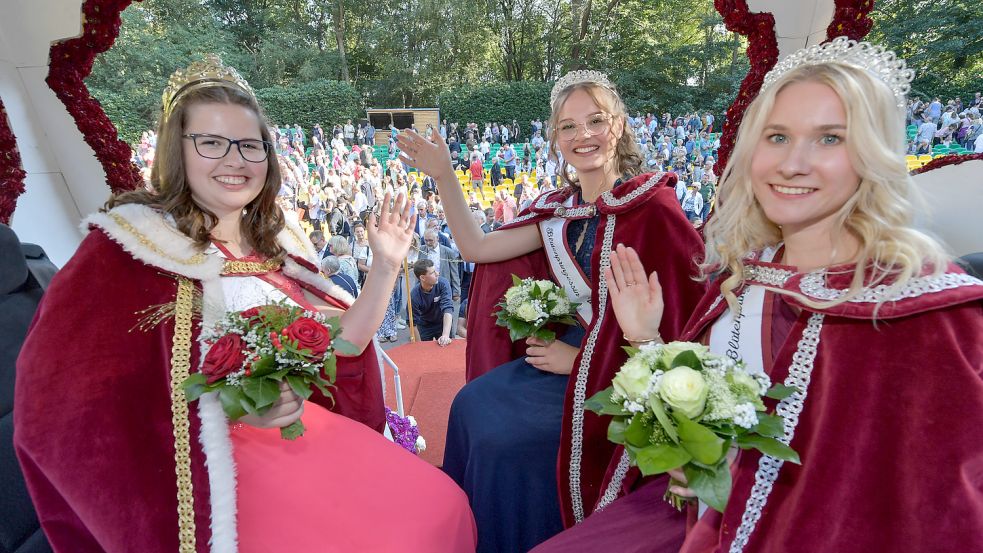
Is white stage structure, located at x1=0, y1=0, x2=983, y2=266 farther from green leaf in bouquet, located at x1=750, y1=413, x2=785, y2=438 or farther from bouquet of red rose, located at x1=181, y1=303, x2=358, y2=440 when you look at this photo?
bouquet of red rose, located at x1=181, y1=303, x2=358, y2=440

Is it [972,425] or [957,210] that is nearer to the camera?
[972,425]

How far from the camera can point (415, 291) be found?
668cm

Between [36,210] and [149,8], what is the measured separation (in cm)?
2174

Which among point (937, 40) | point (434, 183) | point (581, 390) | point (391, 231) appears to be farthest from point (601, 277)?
point (937, 40)

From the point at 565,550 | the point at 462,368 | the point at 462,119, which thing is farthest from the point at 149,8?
the point at 565,550

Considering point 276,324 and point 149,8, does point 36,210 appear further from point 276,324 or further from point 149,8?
point 149,8

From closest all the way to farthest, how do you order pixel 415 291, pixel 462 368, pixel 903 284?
1. pixel 903 284
2. pixel 462 368
3. pixel 415 291

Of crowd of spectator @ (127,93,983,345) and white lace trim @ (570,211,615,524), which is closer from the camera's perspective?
white lace trim @ (570,211,615,524)

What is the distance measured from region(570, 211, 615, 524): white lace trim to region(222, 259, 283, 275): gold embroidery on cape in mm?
1509

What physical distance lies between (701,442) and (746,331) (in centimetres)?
64

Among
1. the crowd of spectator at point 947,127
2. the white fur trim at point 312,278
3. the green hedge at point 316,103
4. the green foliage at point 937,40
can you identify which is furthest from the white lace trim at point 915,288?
the green hedge at point 316,103

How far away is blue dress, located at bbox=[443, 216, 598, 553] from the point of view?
7.75 ft

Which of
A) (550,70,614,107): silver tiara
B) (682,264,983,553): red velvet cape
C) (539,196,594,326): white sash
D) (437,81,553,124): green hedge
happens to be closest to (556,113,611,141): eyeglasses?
(550,70,614,107): silver tiara

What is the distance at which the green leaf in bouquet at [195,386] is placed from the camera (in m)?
1.49
